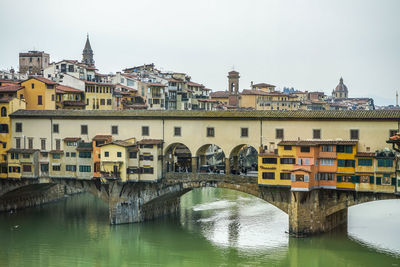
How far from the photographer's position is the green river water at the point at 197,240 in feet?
116

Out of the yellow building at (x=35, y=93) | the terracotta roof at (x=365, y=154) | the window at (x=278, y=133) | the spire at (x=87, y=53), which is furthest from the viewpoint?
the spire at (x=87, y=53)

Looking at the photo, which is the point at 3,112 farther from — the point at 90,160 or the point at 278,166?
the point at 278,166

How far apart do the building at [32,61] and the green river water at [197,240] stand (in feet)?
121

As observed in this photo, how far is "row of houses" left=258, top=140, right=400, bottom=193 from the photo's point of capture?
36.3 meters

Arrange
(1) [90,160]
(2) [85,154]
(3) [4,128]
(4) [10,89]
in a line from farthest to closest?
(4) [10,89], (3) [4,128], (2) [85,154], (1) [90,160]

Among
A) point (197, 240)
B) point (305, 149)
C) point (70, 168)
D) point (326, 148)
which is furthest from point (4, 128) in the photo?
point (326, 148)

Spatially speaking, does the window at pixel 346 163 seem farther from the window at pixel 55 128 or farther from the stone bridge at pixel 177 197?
the window at pixel 55 128

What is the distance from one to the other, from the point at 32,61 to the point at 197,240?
52.7 m

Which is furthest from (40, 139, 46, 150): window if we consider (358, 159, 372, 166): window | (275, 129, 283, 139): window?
(358, 159, 372, 166): window

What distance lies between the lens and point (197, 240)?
1551 inches

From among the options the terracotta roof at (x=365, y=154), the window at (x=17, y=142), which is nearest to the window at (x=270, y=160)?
the terracotta roof at (x=365, y=154)

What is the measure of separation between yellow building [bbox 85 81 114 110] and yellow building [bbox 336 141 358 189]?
105 ft

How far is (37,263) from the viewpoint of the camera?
3572 centimetres

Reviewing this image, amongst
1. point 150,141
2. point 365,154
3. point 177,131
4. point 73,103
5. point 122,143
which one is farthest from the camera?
point 73,103
